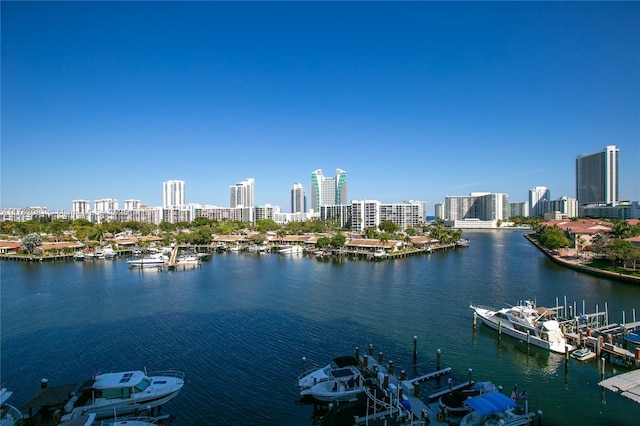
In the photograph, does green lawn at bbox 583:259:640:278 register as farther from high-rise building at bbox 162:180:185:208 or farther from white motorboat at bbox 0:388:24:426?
high-rise building at bbox 162:180:185:208

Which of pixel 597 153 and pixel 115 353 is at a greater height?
pixel 597 153

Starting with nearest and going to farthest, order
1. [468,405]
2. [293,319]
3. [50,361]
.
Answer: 1. [468,405]
2. [50,361]
3. [293,319]

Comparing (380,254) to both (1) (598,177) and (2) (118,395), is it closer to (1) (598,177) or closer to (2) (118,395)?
(2) (118,395)

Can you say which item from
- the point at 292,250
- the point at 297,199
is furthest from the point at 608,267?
the point at 297,199

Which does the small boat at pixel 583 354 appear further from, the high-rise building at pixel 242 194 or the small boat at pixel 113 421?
the high-rise building at pixel 242 194

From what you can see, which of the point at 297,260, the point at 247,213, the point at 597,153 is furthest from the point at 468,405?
the point at 597,153

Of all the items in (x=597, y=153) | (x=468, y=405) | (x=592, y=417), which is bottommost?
(x=592, y=417)

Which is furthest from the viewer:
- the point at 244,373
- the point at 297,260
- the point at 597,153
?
the point at 597,153

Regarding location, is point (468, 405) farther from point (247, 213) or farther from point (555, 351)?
point (247, 213)

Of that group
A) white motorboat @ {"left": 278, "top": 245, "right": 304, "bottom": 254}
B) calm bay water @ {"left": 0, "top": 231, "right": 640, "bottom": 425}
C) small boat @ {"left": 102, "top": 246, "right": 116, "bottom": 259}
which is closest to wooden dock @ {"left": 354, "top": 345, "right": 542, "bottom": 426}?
calm bay water @ {"left": 0, "top": 231, "right": 640, "bottom": 425}
